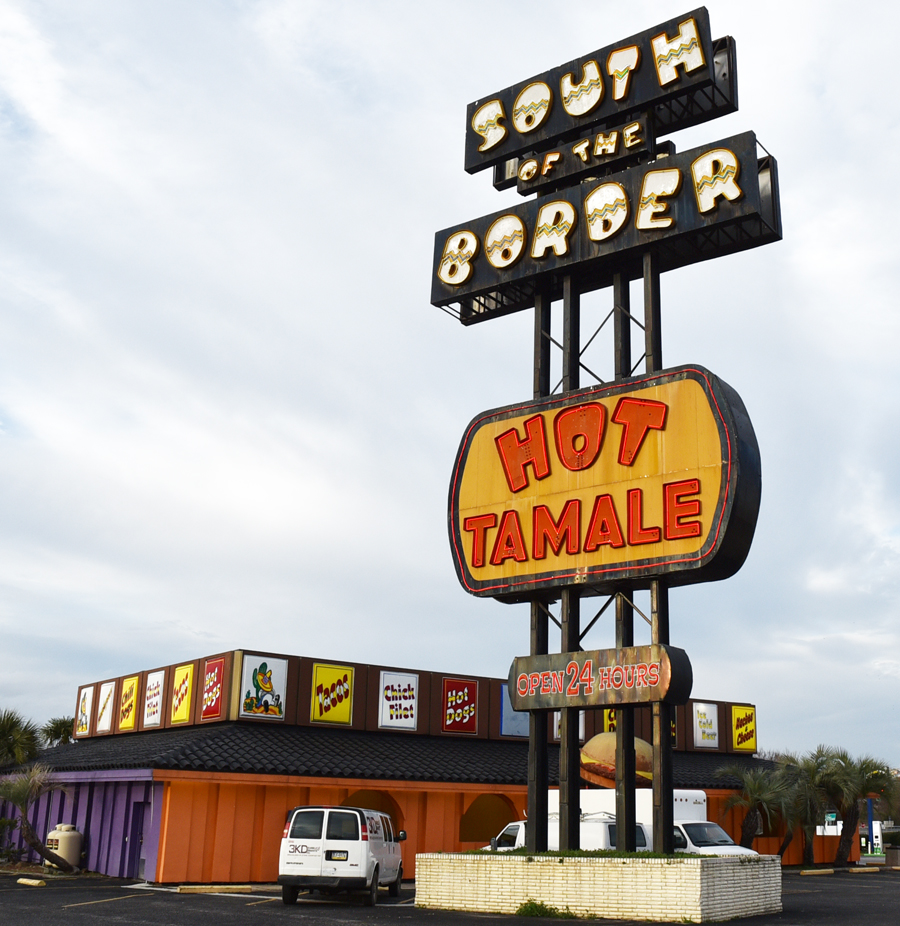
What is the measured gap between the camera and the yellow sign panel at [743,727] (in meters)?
43.6

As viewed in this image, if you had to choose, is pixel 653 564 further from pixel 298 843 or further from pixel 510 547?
pixel 298 843

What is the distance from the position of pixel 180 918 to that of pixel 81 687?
2651cm

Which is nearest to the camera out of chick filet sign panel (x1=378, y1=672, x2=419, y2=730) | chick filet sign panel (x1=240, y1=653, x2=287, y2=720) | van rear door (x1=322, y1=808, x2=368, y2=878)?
van rear door (x1=322, y1=808, x2=368, y2=878)

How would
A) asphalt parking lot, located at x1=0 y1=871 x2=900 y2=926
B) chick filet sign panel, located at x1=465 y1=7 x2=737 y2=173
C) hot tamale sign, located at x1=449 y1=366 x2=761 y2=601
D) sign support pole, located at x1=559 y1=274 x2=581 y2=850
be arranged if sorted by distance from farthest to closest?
chick filet sign panel, located at x1=465 y1=7 x2=737 y2=173, sign support pole, located at x1=559 y1=274 x2=581 y2=850, hot tamale sign, located at x1=449 y1=366 x2=761 y2=601, asphalt parking lot, located at x1=0 y1=871 x2=900 y2=926

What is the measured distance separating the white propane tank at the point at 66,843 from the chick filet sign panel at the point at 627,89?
22798 millimetres

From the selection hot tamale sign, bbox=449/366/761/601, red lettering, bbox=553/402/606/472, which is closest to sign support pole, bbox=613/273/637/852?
hot tamale sign, bbox=449/366/761/601

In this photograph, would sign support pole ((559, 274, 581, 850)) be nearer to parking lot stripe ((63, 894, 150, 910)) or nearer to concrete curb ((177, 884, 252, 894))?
concrete curb ((177, 884, 252, 894))

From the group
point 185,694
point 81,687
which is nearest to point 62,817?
point 185,694

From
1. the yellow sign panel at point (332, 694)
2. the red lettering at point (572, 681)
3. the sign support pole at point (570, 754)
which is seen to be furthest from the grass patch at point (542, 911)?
the yellow sign panel at point (332, 694)

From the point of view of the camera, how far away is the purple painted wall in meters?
27.8

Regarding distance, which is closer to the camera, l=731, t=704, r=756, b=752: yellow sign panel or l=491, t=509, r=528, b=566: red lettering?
l=491, t=509, r=528, b=566: red lettering

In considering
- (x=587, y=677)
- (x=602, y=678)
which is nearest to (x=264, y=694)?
(x=587, y=677)

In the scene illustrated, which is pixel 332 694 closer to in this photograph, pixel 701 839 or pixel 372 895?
pixel 372 895

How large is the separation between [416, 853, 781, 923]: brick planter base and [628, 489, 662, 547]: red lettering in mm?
5871
